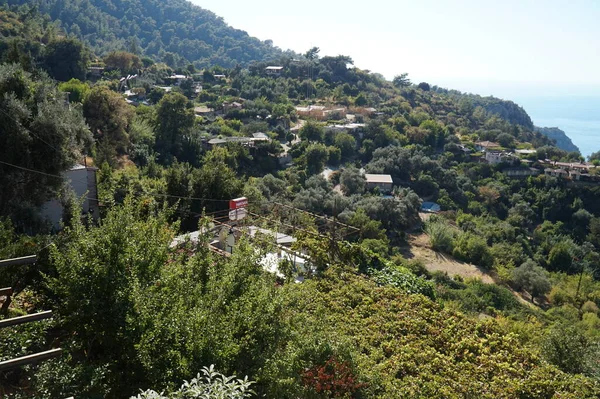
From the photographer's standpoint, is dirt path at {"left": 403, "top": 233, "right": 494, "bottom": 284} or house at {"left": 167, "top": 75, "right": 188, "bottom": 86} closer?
dirt path at {"left": 403, "top": 233, "right": 494, "bottom": 284}

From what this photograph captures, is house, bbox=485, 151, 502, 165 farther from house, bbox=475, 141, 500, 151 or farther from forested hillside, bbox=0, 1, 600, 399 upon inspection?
house, bbox=475, 141, 500, 151

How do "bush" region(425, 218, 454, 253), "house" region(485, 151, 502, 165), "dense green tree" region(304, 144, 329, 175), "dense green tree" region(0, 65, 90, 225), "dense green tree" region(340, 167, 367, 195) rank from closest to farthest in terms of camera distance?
"dense green tree" region(0, 65, 90, 225) < "bush" region(425, 218, 454, 253) < "dense green tree" region(340, 167, 367, 195) < "dense green tree" region(304, 144, 329, 175) < "house" region(485, 151, 502, 165)

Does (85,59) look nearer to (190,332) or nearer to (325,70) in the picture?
(325,70)

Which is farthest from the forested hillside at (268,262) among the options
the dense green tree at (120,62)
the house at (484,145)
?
the house at (484,145)

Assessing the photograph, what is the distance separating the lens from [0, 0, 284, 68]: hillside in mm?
101688

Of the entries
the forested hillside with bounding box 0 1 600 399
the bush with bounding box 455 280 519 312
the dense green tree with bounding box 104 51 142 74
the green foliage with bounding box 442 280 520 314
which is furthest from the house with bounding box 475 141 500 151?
the dense green tree with bounding box 104 51 142 74

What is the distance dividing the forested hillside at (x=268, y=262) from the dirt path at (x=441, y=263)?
0.14 meters

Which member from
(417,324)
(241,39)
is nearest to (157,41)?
(241,39)

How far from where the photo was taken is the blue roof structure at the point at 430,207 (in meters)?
37.2

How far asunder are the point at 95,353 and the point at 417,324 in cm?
554

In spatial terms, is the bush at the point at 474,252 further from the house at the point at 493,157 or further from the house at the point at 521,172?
the house at the point at 493,157

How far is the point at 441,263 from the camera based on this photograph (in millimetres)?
27938

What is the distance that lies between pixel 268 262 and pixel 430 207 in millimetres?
32910

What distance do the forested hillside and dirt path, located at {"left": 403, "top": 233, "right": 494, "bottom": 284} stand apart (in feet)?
0.46
